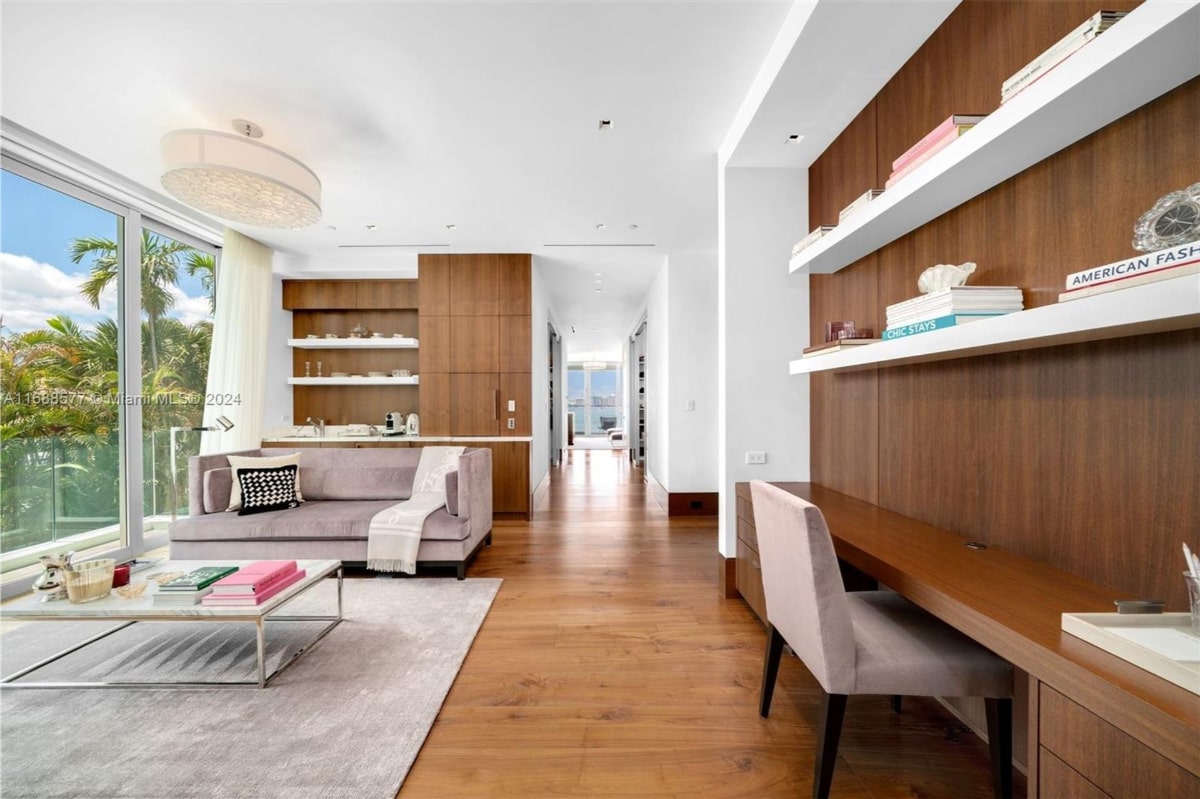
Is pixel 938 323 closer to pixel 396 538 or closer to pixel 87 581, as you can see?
pixel 396 538

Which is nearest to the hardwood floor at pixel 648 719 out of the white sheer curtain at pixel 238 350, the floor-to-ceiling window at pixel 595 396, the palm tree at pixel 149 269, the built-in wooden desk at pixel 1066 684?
the built-in wooden desk at pixel 1066 684

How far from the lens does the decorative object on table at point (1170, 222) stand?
3.37ft

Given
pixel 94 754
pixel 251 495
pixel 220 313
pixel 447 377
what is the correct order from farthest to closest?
pixel 447 377 < pixel 220 313 < pixel 251 495 < pixel 94 754

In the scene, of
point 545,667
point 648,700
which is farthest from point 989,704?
point 545,667

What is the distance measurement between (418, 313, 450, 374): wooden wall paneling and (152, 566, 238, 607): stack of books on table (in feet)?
Result: 11.2

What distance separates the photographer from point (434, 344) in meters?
5.48

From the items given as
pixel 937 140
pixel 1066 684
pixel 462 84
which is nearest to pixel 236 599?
pixel 462 84

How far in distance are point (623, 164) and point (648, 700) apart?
3174 millimetres

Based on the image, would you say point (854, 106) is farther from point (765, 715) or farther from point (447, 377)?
point (447, 377)

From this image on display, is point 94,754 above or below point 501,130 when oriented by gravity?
below

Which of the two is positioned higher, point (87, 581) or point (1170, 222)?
point (1170, 222)

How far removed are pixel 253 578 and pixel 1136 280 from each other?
10.2 feet

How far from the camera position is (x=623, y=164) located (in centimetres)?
338

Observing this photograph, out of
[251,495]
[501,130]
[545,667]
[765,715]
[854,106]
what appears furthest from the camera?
[251,495]
